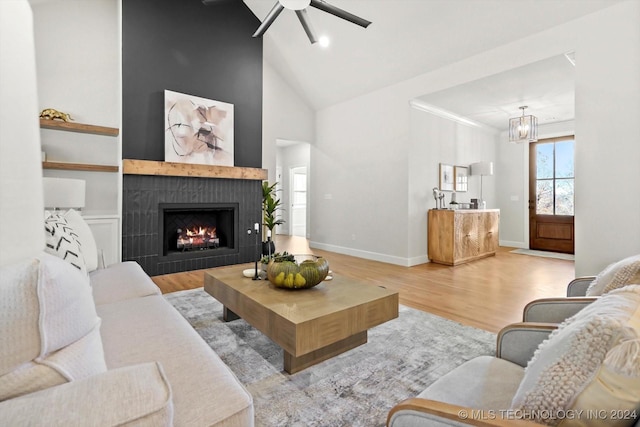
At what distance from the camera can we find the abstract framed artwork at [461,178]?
5840mm

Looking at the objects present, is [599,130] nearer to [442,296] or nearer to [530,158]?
[442,296]

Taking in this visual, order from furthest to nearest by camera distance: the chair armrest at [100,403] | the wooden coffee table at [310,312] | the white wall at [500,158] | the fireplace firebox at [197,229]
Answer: the fireplace firebox at [197,229]
the white wall at [500,158]
the wooden coffee table at [310,312]
the chair armrest at [100,403]

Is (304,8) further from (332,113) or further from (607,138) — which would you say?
(332,113)

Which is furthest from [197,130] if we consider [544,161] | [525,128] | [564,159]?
[564,159]

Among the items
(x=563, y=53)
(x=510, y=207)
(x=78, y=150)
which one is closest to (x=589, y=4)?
(x=563, y=53)

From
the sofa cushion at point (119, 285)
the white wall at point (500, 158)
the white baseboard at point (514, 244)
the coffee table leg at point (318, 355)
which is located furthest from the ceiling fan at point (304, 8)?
the white baseboard at point (514, 244)

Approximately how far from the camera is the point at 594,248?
314cm

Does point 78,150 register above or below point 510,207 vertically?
above

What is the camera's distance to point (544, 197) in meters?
6.43

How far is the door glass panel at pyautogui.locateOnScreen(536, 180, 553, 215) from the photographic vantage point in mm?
6340

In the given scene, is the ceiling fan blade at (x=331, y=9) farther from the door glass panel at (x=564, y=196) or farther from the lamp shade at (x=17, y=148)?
the door glass panel at (x=564, y=196)

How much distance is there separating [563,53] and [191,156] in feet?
14.7

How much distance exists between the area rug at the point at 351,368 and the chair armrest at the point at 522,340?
0.58 metres

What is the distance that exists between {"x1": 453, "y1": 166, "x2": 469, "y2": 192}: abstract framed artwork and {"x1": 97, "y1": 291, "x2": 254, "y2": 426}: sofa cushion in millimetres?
5469
